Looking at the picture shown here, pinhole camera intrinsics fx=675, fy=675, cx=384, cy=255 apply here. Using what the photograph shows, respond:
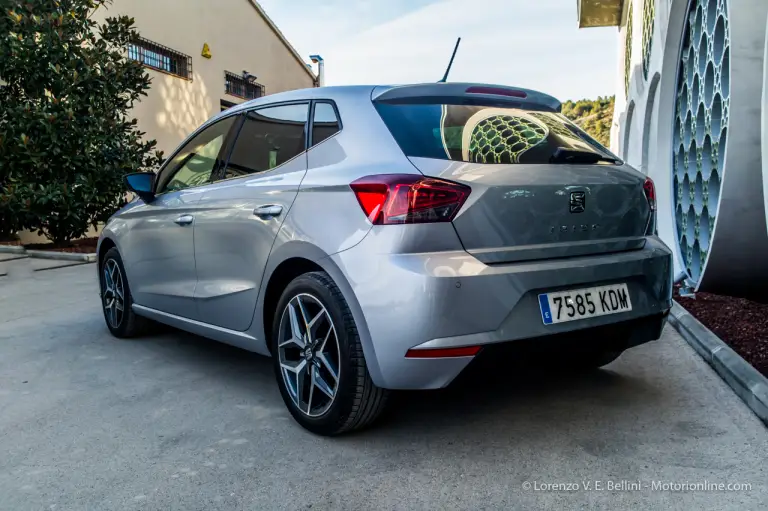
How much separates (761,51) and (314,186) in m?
3.44

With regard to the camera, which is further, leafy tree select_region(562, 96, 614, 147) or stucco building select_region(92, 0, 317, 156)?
leafy tree select_region(562, 96, 614, 147)

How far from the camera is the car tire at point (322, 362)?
2.76 m

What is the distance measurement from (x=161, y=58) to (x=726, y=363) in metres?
14.1

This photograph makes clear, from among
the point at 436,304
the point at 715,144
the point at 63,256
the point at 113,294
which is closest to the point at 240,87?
the point at 63,256

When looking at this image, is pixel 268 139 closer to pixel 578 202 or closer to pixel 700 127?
pixel 578 202

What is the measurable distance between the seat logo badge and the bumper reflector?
76 centimetres

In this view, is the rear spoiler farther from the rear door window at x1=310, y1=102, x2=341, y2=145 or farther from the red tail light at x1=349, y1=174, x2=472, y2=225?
the red tail light at x1=349, y1=174, x2=472, y2=225

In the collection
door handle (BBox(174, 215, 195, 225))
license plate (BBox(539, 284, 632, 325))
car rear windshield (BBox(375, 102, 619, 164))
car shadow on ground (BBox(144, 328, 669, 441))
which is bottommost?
car shadow on ground (BBox(144, 328, 669, 441))

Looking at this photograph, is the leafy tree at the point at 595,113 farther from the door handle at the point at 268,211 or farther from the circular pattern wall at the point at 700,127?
the door handle at the point at 268,211

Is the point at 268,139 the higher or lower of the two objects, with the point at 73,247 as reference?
higher

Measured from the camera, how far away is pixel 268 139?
11.6 ft

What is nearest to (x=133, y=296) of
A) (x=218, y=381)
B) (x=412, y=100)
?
(x=218, y=381)

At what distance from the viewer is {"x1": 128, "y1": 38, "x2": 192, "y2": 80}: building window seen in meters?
14.0

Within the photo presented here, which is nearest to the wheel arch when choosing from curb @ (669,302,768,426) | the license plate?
the license plate
